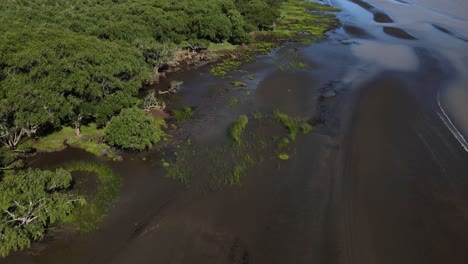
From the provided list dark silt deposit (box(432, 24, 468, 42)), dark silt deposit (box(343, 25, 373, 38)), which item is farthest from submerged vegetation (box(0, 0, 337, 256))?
dark silt deposit (box(432, 24, 468, 42))

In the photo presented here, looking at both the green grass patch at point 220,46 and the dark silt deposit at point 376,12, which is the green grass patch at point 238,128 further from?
the dark silt deposit at point 376,12

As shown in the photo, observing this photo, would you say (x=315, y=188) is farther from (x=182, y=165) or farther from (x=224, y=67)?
(x=224, y=67)

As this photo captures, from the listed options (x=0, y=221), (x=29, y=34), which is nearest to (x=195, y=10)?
(x=29, y=34)

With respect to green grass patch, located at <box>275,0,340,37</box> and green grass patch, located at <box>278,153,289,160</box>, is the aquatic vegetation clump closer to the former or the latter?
green grass patch, located at <box>278,153,289,160</box>

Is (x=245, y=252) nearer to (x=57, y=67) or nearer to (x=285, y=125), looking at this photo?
(x=285, y=125)

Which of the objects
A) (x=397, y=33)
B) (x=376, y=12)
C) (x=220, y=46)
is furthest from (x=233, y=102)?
(x=376, y=12)
